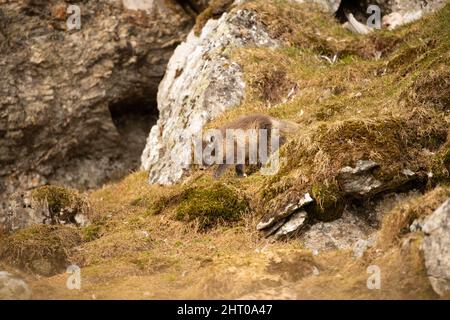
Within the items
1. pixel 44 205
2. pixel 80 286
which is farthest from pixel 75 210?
pixel 80 286

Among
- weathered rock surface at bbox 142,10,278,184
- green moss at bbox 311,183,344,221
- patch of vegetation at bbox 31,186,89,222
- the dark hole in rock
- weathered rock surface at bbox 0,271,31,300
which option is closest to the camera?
weathered rock surface at bbox 0,271,31,300

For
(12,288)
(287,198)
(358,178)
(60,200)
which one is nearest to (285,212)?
(287,198)

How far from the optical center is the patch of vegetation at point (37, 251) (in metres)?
9.22

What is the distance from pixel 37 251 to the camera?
941cm

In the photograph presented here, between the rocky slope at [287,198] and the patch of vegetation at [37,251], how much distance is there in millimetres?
22

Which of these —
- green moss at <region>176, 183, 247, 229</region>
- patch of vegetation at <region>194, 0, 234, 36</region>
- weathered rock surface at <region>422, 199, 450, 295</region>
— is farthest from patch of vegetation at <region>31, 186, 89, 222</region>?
patch of vegetation at <region>194, 0, 234, 36</region>

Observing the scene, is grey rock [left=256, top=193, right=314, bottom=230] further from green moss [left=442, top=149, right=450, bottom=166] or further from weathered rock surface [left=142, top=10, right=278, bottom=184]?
weathered rock surface [left=142, top=10, right=278, bottom=184]

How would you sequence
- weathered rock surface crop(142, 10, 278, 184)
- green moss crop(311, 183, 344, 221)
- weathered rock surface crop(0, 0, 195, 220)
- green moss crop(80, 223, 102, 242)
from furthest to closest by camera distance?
1. weathered rock surface crop(0, 0, 195, 220)
2. weathered rock surface crop(142, 10, 278, 184)
3. green moss crop(80, 223, 102, 242)
4. green moss crop(311, 183, 344, 221)

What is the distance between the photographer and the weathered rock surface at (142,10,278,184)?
14.5 metres

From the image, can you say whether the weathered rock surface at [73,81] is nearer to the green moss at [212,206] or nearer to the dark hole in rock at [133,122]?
the dark hole in rock at [133,122]

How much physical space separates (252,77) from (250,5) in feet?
9.87

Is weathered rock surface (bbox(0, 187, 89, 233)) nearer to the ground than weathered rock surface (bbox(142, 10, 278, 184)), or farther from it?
nearer to the ground

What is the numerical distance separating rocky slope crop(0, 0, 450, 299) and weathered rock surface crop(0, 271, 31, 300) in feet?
0.10

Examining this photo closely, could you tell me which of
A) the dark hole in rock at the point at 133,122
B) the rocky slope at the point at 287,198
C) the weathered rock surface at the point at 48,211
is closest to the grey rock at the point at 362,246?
the rocky slope at the point at 287,198
